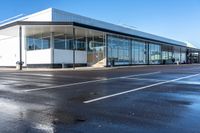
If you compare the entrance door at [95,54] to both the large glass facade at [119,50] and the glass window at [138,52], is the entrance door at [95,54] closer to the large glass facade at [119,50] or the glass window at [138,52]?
the large glass facade at [119,50]

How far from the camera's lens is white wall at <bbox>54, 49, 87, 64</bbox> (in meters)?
40.8

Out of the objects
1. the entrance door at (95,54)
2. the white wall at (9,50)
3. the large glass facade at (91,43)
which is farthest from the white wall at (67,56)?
the white wall at (9,50)

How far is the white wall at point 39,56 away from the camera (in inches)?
1590

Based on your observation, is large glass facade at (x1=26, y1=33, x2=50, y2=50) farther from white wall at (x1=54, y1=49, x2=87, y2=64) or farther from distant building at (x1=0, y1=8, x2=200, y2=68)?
white wall at (x1=54, y1=49, x2=87, y2=64)

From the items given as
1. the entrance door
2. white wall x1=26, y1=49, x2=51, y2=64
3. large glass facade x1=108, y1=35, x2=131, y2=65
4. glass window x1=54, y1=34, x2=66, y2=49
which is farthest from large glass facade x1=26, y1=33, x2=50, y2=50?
large glass facade x1=108, y1=35, x2=131, y2=65

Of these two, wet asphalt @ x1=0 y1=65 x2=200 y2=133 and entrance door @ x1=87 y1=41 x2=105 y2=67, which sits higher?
entrance door @ x1=87 y1=41 x2=105 y2=67

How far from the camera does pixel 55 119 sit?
6594 millimetres

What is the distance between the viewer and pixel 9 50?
49062mm

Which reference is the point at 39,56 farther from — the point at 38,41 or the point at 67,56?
the point at 67,56

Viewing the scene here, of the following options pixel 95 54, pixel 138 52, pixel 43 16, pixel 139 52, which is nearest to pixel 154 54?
pixel 139 52

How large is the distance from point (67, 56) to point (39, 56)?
167 inches

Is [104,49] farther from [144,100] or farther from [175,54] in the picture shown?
[175,54]

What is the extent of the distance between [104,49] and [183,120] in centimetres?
3924

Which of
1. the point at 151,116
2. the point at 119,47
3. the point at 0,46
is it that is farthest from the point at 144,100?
the point at 0,46
